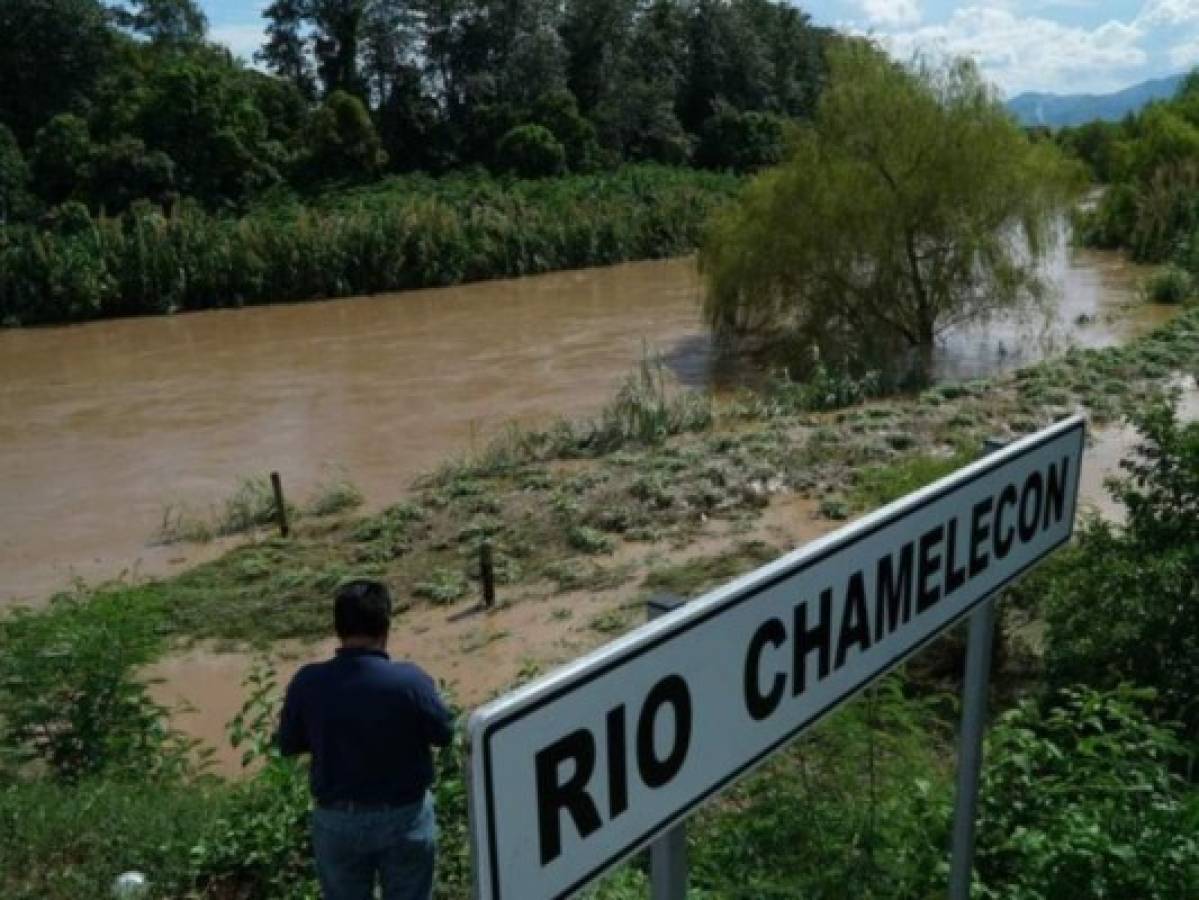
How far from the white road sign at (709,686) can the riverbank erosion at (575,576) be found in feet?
5.09

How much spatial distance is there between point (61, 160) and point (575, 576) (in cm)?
3093

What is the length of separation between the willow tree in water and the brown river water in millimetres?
1293

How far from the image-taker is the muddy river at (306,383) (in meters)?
13.6

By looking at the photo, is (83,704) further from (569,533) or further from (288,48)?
(288,48)

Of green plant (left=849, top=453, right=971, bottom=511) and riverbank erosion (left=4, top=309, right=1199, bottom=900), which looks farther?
green plant (left=849, top=453, right=971, bottom=511)

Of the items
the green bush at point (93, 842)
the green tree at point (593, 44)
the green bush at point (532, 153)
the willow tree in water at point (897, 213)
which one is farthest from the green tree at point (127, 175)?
the green bush at point (93, 842)

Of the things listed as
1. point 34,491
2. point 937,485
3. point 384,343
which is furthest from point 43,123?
point 937,485

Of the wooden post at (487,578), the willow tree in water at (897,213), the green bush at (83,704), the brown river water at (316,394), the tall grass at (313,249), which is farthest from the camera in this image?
the tall grass at (313,249)

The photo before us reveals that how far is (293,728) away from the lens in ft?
11.1

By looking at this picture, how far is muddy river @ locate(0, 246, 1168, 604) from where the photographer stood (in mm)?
13641

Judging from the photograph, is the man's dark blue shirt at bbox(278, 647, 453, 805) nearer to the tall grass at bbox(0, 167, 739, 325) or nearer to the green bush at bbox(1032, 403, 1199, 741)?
the green bush at bbox(1032, 403, 1199, 741)

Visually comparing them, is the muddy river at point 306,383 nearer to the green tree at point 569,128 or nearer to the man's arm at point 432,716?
the man's arm at point 432,716

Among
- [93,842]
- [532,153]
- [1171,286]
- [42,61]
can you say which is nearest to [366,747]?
[93,842]

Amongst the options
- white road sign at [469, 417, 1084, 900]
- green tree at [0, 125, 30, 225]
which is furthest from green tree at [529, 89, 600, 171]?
white road sign at [469, 417, 1084, 900]
